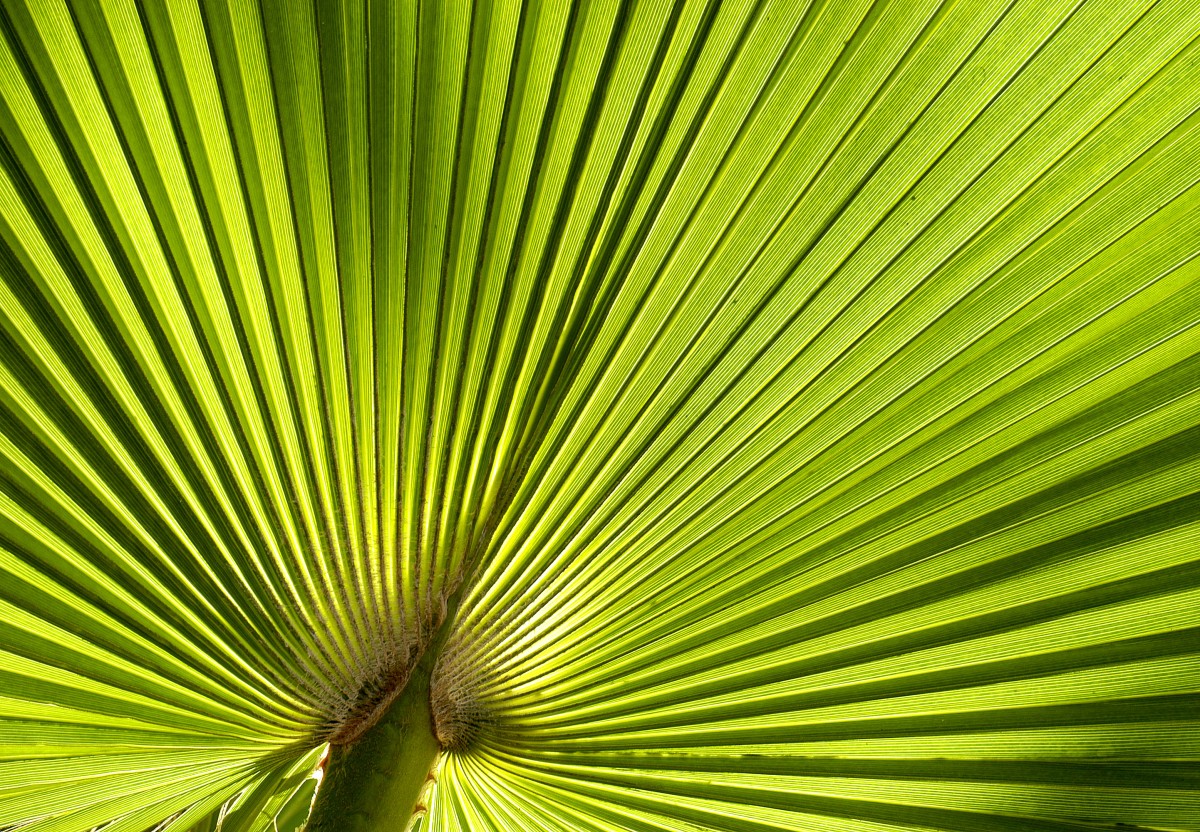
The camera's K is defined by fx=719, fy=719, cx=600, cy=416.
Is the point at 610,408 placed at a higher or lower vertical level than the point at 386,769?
higher

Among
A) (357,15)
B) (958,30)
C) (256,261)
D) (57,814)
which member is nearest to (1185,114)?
(958,30)

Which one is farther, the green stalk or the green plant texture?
the green stalk

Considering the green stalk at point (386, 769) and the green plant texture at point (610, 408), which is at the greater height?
the green plant texture at point (610, 408)

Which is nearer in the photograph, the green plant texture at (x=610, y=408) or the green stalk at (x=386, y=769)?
the green plant texture at (x=610, y=408)

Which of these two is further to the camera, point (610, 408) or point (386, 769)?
point (610, 408)

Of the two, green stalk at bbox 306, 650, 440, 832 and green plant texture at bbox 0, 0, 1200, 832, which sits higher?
green plant texture at bbox 0, 0, 1200, 832
